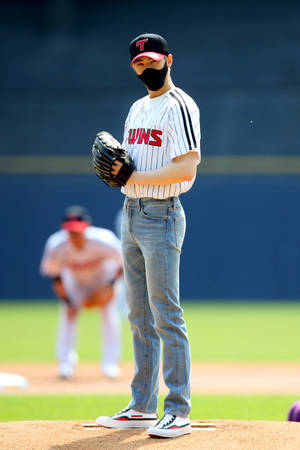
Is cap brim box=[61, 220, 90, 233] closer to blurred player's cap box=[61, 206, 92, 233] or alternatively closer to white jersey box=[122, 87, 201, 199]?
blurred player's cap box=[61, 206, 92, 233]

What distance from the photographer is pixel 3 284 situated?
15094 mm

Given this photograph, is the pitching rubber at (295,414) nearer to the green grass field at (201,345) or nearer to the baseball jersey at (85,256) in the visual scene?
the green grass field at (201,345)

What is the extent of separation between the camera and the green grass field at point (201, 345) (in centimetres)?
561

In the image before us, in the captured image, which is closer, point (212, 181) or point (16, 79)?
point (212, 181)

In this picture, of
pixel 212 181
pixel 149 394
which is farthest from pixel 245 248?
pixel 149 394

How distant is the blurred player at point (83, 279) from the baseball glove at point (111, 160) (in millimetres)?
4210

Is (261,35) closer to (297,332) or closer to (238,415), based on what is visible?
(297,332)

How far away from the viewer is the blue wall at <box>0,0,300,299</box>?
15.0 metres

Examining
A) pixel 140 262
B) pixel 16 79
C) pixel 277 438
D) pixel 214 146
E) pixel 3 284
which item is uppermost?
pixel 16 79

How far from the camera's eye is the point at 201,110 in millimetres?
17266

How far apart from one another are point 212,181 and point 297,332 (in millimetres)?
4665

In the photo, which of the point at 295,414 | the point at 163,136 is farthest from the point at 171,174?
the point at 295,414

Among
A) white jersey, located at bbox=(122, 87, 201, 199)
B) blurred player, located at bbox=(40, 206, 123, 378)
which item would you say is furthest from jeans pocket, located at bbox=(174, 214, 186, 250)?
blurred player, located at bbox=(40, 206, 123, 378)

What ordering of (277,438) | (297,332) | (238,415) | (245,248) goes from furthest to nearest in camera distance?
(245,248), (297,332), (238,415), (277,438)
